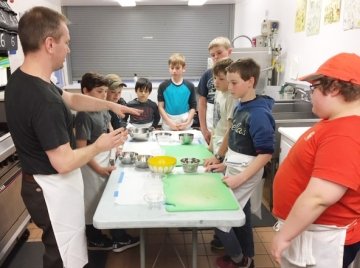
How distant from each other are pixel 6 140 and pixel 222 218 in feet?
5.80

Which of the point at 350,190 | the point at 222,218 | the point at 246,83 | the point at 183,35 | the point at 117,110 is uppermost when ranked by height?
the point at 183,35

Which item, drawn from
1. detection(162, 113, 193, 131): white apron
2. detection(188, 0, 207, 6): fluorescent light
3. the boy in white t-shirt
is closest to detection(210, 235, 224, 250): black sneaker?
the boy in white t-shirt

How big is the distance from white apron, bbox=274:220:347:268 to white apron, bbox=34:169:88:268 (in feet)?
3.08

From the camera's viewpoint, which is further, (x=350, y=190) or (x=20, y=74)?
(x=20, y=74)

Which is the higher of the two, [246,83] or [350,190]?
[246,83]

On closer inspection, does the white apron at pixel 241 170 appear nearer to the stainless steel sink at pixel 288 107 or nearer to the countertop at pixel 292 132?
the countertop at pixel 292 132

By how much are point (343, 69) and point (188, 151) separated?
130 cm

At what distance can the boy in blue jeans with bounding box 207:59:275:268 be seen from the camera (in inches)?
61.1

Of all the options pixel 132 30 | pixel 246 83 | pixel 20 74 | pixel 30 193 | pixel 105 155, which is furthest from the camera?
pixel 132 30

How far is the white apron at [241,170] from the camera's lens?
1.66 m

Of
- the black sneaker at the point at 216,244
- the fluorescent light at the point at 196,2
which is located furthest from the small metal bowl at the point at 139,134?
the fluorescent light at the point at 196,2

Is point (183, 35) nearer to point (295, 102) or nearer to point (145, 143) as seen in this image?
point (295, 102)

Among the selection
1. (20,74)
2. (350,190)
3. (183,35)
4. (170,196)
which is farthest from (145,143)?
(183,35)

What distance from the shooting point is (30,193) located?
4.32ft
